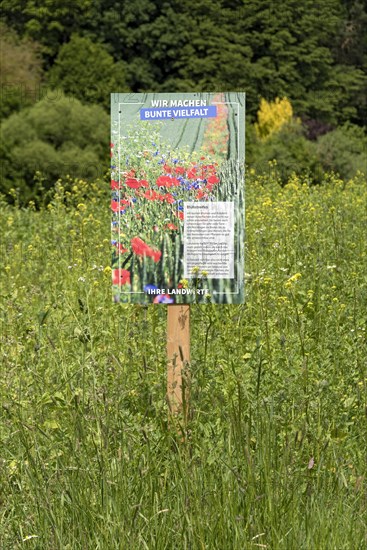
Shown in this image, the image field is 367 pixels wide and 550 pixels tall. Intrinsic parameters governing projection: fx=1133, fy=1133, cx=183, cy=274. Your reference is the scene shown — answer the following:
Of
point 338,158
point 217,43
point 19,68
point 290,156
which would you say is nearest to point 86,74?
point 19,68

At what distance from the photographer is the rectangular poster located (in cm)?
491

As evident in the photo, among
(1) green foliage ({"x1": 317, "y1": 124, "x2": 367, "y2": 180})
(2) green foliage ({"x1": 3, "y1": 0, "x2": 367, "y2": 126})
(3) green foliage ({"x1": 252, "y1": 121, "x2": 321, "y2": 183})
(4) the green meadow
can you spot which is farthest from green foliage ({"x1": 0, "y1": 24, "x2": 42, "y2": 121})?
(4) the green meadow

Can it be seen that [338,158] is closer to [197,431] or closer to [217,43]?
[217,43]

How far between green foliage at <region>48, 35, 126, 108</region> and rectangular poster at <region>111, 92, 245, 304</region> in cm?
2852

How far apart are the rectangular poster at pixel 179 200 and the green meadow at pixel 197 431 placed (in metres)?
0.34

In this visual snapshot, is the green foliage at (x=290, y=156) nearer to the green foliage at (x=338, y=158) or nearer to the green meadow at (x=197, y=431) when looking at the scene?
the green foliage at (x=338, y=158)


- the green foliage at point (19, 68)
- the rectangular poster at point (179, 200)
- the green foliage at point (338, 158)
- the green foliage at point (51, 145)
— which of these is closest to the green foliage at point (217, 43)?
the green foliage at point (19, 68)

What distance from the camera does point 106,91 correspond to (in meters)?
33.7

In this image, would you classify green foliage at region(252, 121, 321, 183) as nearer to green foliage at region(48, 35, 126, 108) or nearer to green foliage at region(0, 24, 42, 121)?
green foliage at region(0, 24, 42, 121)

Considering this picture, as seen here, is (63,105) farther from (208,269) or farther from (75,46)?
(208,269)

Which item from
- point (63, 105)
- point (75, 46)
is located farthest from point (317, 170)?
point (75, 46)

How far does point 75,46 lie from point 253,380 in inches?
1242

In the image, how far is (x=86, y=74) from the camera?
34.0 meters

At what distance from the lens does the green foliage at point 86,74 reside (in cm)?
3381
